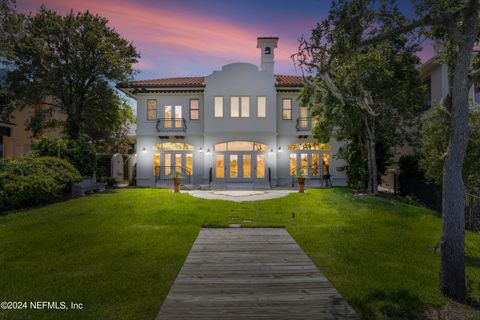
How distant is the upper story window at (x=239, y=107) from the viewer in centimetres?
2281

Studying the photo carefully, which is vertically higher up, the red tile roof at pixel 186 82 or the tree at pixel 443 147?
the red tile roof at pixel 186 82

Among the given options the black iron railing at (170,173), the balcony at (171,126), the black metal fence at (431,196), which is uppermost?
the balcony at (171,126)

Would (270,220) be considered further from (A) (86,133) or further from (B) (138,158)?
(A) (86,133)

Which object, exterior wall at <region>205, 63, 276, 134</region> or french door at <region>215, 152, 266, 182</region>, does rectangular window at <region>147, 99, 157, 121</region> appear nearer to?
exterior wall at <region>205, 63, 276, 134</region>

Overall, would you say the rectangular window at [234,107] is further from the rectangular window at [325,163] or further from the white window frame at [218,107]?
the rectangular window at [325,163]

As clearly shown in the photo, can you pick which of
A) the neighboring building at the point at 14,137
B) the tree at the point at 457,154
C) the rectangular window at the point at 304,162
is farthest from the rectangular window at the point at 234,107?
the tree at the point at 457,154

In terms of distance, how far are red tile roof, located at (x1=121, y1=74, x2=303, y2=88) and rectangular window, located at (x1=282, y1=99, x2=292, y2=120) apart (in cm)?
130

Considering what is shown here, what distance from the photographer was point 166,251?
22.9 ft

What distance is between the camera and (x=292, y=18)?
1205 centimetres

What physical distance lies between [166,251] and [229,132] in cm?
1621

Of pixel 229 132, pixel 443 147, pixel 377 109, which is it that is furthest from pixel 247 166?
pixel 443 147

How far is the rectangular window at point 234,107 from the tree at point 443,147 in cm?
1311

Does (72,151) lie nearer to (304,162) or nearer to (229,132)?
(229,132)

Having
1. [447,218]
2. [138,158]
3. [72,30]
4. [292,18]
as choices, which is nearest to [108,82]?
[72,30]
